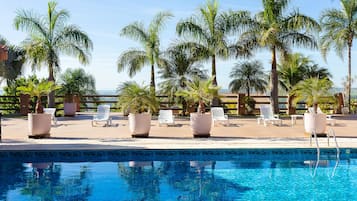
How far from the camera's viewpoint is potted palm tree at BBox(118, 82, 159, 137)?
10.4 meters

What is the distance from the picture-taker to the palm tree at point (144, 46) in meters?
19.0

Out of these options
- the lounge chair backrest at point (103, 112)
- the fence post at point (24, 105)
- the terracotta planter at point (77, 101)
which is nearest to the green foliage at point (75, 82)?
the terracotta planter at point (77, 101)

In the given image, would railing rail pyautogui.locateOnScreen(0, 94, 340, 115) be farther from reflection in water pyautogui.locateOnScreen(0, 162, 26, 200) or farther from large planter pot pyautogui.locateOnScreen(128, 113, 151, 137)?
reflection in water pyautogui.locateOnScreen(0, 162, 26, 200)

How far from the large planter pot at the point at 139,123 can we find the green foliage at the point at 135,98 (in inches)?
6.9

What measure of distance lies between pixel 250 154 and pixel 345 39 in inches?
544

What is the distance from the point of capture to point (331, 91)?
10.9 m

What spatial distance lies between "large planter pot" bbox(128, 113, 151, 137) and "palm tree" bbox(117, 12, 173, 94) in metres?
8.39

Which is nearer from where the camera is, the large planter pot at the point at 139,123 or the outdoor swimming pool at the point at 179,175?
the outdoor swimming pool at the point at 179,175

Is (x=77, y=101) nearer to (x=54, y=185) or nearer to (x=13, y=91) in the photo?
(x=13, y=91)

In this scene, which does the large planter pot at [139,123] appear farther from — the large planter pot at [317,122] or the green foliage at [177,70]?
the green foliage at [177,70]

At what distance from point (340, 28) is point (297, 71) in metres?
3.11

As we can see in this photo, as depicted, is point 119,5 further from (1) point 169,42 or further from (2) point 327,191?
(2) point 327,191

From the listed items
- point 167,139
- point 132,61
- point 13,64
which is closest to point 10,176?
point 167,139

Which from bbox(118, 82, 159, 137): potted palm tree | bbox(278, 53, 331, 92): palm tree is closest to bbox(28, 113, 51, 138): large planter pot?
bbox(118, 82, 159, 137): potted palm tree
